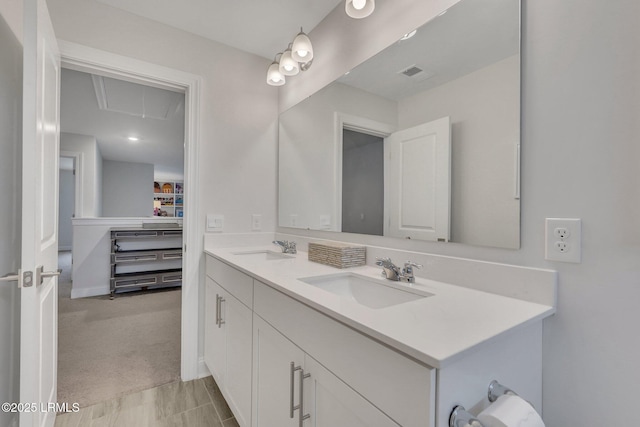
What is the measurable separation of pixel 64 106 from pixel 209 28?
2601 millimetres

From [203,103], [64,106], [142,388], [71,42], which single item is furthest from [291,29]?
[64,106]

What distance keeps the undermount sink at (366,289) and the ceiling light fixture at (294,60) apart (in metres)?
1.25

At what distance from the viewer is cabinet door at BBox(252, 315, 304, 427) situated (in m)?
0.97

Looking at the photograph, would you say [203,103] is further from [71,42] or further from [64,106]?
[64,106]

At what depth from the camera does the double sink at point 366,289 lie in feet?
3.57

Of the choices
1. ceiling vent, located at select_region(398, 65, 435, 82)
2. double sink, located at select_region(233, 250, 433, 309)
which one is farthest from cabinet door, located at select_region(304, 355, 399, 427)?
ceiling vent, located at select_region(398, 65, 435, 82)

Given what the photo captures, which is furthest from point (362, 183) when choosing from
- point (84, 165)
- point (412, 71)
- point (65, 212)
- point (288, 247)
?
point (65, 212)

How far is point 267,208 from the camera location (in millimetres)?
2293

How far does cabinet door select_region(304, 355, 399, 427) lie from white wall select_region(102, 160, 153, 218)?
24.8 ft

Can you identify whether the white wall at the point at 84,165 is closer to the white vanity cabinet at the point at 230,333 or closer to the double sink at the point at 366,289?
the white vanity cabinet at the point at 230,333

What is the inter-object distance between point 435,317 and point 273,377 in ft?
2.21

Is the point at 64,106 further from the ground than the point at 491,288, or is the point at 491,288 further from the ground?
the point at 64,106

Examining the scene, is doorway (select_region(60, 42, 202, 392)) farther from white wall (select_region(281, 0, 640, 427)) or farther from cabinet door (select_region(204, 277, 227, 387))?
white wall (select_region(281, 0, 640, 427))

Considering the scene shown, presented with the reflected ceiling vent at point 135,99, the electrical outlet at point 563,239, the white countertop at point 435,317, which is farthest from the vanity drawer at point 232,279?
the reflected ceiling vent at point 135,99
